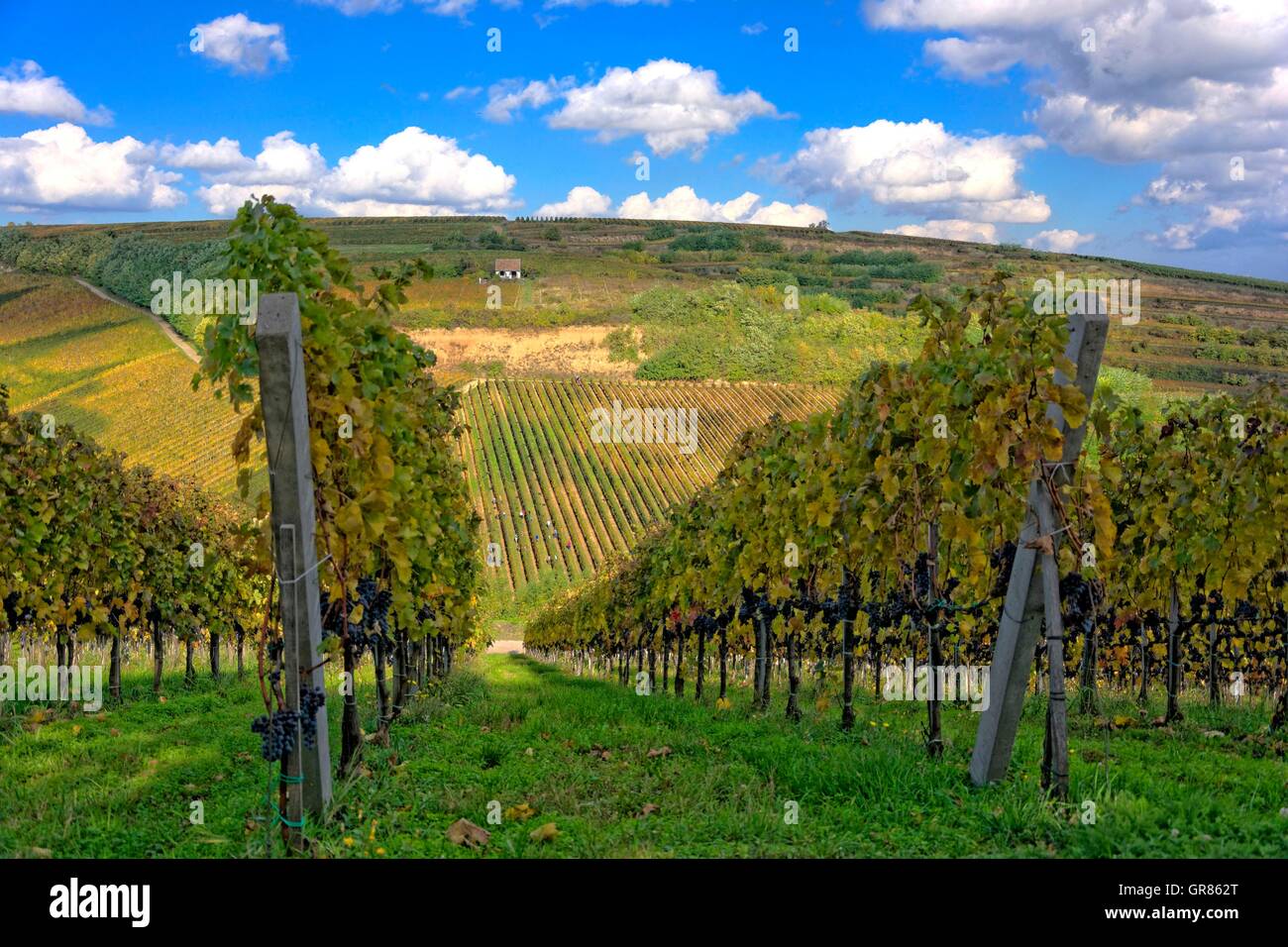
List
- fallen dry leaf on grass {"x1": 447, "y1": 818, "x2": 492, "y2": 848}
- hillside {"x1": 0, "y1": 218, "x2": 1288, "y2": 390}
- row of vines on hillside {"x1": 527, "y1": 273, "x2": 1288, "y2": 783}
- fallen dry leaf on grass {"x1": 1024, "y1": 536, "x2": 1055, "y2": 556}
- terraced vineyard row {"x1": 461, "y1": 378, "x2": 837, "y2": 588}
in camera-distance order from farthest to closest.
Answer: hillside {"x1": 0, "y1": 218, "x2": 1288, "y2": 390}
terraced vineyard row {"x1": 461, "y1": 378, "x2": 837, "y2": 588}
row of vines on hillside {"x1": 527, "y1": 273, "x2": 1288, "y2": 783}
fallen dry leaf on grass {"x1": 1024, "y1": 536, "x2": 1055, "y2": 556}
fallen dry leaf on grass {"x1": 447, "y1": 818, "x2": 492, "y2": 848}

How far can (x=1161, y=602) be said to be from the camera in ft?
32.0

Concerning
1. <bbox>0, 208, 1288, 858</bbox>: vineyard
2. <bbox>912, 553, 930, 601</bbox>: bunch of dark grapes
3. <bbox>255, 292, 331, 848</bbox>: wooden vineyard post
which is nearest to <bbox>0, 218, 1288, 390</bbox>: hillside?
<bbox>0, 208, 1288, 858</bbox>: vineyard

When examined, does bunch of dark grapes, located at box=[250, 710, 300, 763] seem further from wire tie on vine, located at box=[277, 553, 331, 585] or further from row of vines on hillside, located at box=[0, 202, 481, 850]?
wire tie on vine, located at box=[277, 553, 331, 585]

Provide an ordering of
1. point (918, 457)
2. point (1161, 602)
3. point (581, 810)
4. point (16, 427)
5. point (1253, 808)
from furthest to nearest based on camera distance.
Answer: point (1161, 602) → point (16, 427) → point (918, 457) → point (581, 810) → point (1253, 808)

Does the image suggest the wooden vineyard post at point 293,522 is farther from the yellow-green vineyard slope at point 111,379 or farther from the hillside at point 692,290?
the hillside at point 692,290

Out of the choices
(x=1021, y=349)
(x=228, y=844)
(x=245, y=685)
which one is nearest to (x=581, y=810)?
(x=228, y=844)

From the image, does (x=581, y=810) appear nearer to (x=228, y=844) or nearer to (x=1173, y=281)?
(x=228, y=844)

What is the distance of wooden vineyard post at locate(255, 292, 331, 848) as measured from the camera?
443 centimetres

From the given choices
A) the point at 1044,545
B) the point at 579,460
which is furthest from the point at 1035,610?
the point at 579,460

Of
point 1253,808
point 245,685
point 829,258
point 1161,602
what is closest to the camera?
point 1253,808

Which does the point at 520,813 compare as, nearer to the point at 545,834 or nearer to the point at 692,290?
the point at 545,834

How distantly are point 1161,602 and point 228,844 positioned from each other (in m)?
8.82

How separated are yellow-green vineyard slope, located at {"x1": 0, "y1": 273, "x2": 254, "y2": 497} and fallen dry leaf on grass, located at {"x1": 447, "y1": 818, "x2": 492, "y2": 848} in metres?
44.8

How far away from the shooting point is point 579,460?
186 ft
